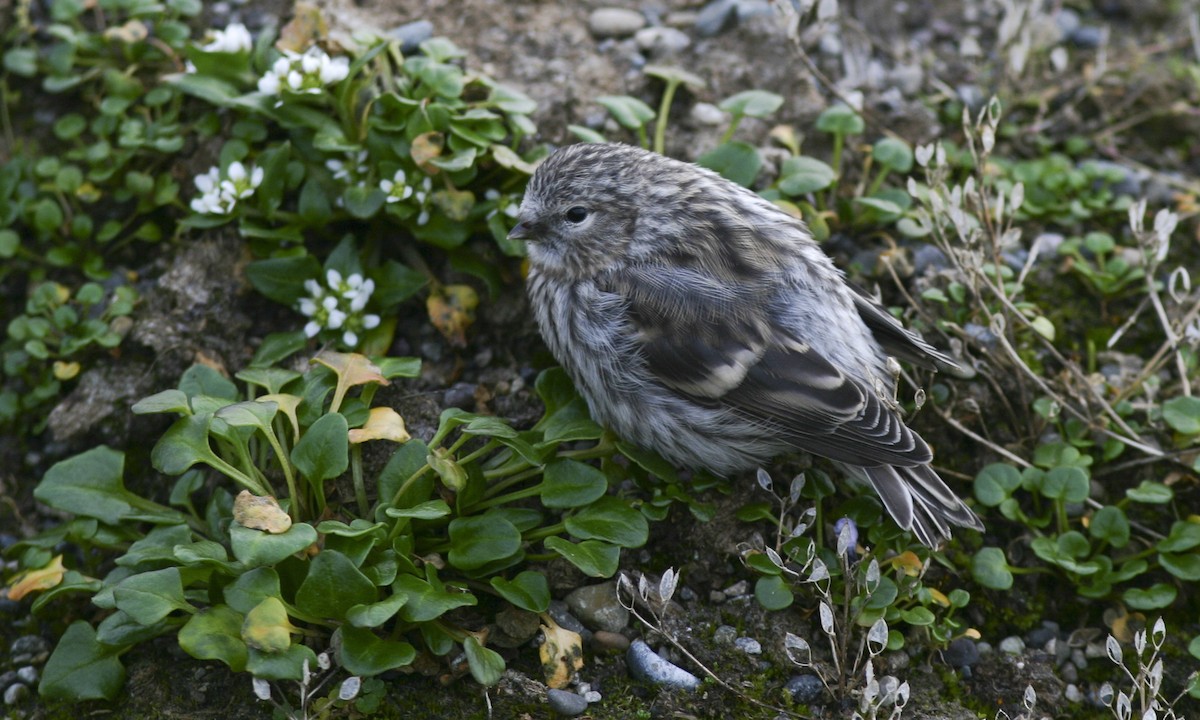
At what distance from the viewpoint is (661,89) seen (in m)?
5.12

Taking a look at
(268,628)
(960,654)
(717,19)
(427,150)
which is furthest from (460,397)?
(717,19)

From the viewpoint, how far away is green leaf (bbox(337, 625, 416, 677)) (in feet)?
10.4

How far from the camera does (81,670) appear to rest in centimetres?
341

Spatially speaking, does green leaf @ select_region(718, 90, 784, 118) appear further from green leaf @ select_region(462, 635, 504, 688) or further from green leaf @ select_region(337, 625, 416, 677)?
green leaf @ select_region(337, 625, 416, 677)

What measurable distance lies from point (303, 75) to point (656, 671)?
2.66 meters

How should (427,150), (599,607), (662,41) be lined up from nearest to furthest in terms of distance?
(599,607) → (427,150) → (662,41)

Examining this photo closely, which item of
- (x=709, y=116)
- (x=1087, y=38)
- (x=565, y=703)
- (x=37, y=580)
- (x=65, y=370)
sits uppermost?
(x=1087, y=38)

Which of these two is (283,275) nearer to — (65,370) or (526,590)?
(65,370)

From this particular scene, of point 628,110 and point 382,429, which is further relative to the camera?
point 628,110

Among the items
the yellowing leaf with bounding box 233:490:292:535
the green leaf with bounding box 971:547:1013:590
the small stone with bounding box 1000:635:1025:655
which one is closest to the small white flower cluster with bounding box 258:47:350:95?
the yellowing leaf with bounding box 233:490:292:535

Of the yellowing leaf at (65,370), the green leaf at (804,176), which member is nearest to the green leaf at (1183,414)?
the green leaf at (804,176)

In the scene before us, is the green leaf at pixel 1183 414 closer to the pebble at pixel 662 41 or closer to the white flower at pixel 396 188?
the pebble at pixel 662 41

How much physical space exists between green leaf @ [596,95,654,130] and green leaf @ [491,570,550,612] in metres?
2.02

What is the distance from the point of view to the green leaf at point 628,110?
15.0ft
